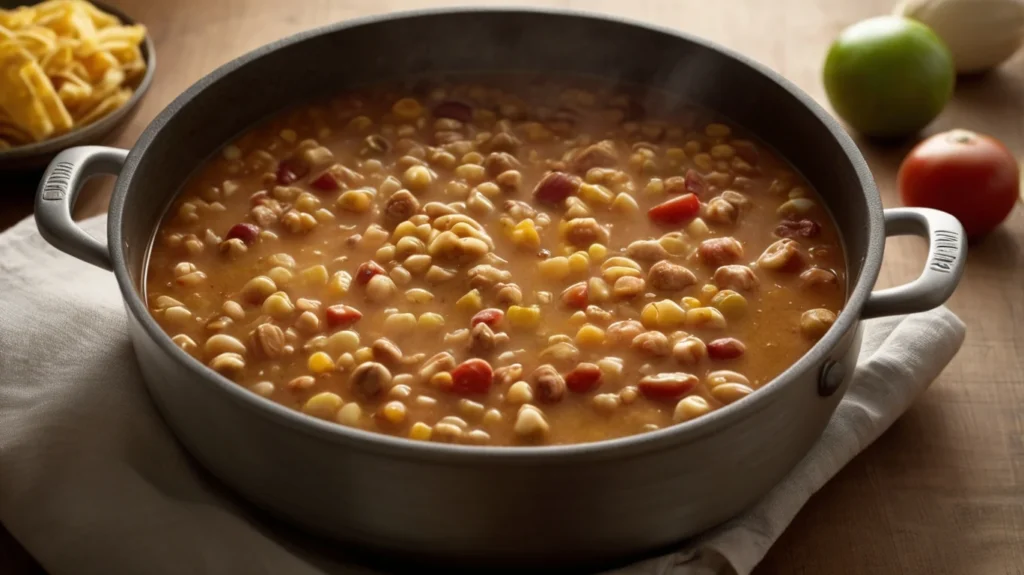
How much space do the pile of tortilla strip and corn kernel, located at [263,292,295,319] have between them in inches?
37.2

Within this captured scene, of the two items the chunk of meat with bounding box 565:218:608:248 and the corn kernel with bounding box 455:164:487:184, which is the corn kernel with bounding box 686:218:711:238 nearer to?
the chunk of meat with bounding box 565:218:608:248

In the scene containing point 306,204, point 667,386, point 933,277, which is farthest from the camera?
point 306,204

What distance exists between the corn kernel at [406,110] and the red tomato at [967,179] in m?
1.21

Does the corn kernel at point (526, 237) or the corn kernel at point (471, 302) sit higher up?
the corn kernel at point (526, 237)

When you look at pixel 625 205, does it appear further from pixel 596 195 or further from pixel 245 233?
pixel 245 233

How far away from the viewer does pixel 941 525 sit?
6.86ft

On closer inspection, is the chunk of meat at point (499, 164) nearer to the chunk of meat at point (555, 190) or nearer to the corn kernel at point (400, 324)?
the chunk of meat at point (555, 190)

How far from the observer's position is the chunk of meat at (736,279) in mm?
2172

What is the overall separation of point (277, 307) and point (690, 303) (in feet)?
2.54

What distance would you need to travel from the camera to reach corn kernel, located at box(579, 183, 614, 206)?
Result: 2398 mm

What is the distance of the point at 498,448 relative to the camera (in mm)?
1556

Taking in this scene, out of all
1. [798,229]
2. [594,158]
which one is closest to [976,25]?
[798,229]

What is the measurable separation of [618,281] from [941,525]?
29.3 inches

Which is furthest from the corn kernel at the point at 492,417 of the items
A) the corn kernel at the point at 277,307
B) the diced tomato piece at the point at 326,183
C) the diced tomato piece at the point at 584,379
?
the diced tomato piece at the point at 326,183
